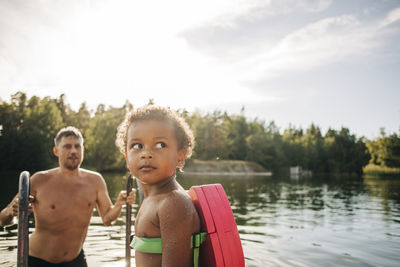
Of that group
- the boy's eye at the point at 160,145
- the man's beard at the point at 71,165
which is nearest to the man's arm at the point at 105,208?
the man's beard at the point at 71,165

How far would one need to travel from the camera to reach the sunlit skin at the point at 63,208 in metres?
4.00

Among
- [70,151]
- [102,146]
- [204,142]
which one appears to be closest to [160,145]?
[70,151]

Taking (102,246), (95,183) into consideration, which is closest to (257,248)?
(102,246)

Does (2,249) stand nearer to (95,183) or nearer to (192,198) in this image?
(95,183)

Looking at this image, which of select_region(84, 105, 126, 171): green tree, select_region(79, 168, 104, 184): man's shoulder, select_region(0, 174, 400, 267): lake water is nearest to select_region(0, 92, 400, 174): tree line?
select_region(84, 105, 126, 171): green tree

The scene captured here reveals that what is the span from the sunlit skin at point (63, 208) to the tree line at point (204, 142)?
28.6 meters

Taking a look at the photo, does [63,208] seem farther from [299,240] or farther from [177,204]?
[299,240]

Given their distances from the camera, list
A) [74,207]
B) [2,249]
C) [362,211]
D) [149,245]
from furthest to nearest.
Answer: [362,211] < [2,249] < [74,207] < [149,245]

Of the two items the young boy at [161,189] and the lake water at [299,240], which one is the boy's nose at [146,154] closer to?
the young boy at [161,189]

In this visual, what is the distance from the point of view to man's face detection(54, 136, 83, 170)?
4109 mm

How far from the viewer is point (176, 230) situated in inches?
67.3

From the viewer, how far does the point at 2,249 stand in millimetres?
7168

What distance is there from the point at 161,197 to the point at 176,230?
0.87 ft

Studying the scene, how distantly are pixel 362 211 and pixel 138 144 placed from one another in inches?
640
